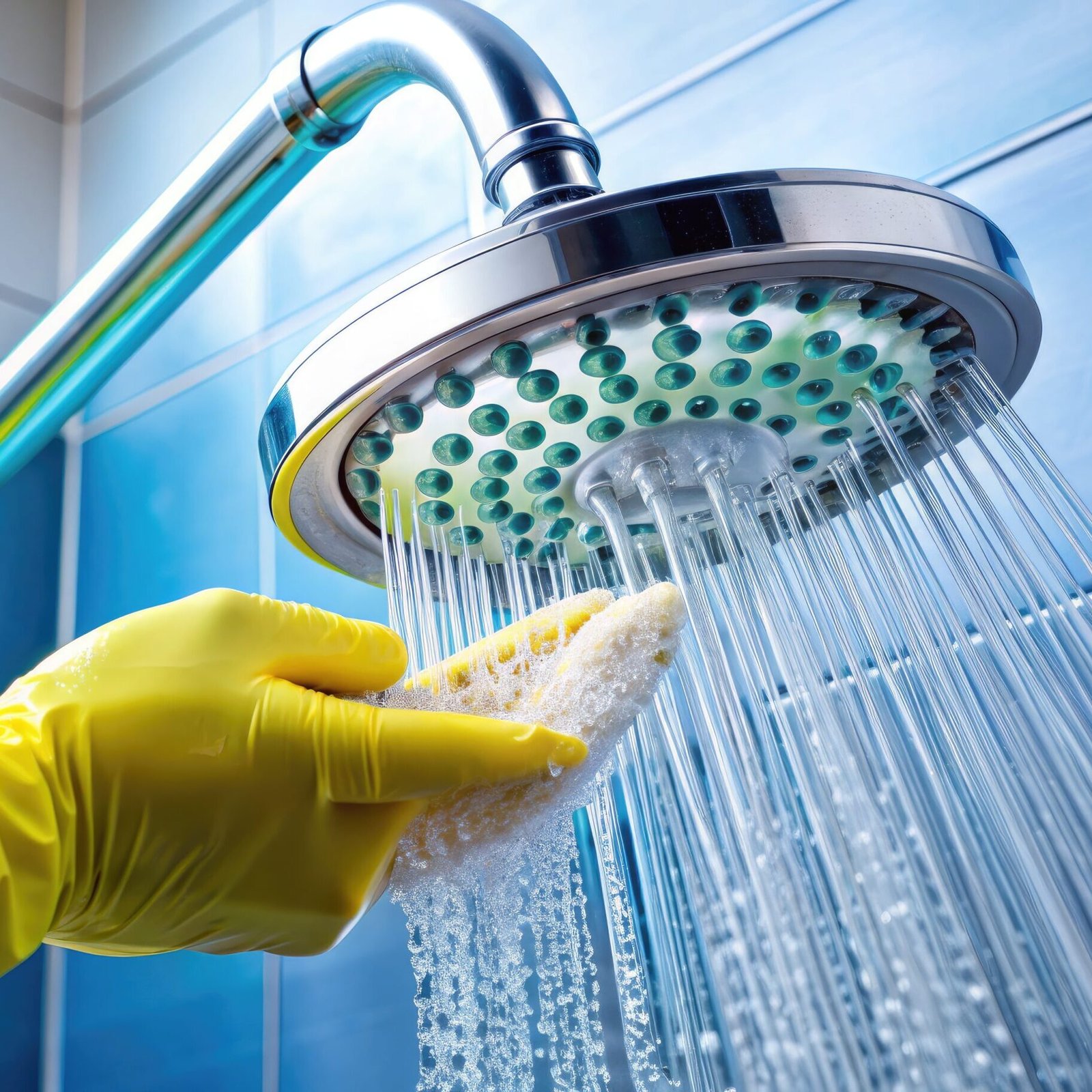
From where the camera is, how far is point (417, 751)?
440 millimetres

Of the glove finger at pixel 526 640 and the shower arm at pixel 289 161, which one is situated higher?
the shower arm at pixel 289 161

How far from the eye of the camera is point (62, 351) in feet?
2.47

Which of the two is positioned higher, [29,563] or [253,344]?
[253,344]

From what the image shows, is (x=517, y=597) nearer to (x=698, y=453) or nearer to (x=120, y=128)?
(x=698, y=453)

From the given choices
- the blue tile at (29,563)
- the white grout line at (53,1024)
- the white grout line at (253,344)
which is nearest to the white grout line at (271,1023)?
the white grout line at (53,1024)

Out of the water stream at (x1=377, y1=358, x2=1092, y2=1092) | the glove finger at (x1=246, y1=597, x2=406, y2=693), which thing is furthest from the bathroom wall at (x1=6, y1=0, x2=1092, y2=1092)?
the glove finger at (x1=246, y1=597, x2=406, y2=693)

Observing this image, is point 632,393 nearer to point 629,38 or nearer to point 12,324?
point 629,38

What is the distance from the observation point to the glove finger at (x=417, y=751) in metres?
0.44

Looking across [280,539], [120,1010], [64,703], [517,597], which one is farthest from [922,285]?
[120,1010]

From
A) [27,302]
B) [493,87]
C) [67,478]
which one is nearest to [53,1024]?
[67,478]

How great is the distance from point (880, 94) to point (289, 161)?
48 cm

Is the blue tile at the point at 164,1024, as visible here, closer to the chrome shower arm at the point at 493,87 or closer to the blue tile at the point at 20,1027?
the blue tile at the point at 20,1027

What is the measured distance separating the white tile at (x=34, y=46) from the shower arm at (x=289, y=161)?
0.90 m

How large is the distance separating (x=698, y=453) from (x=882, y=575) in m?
0.11
